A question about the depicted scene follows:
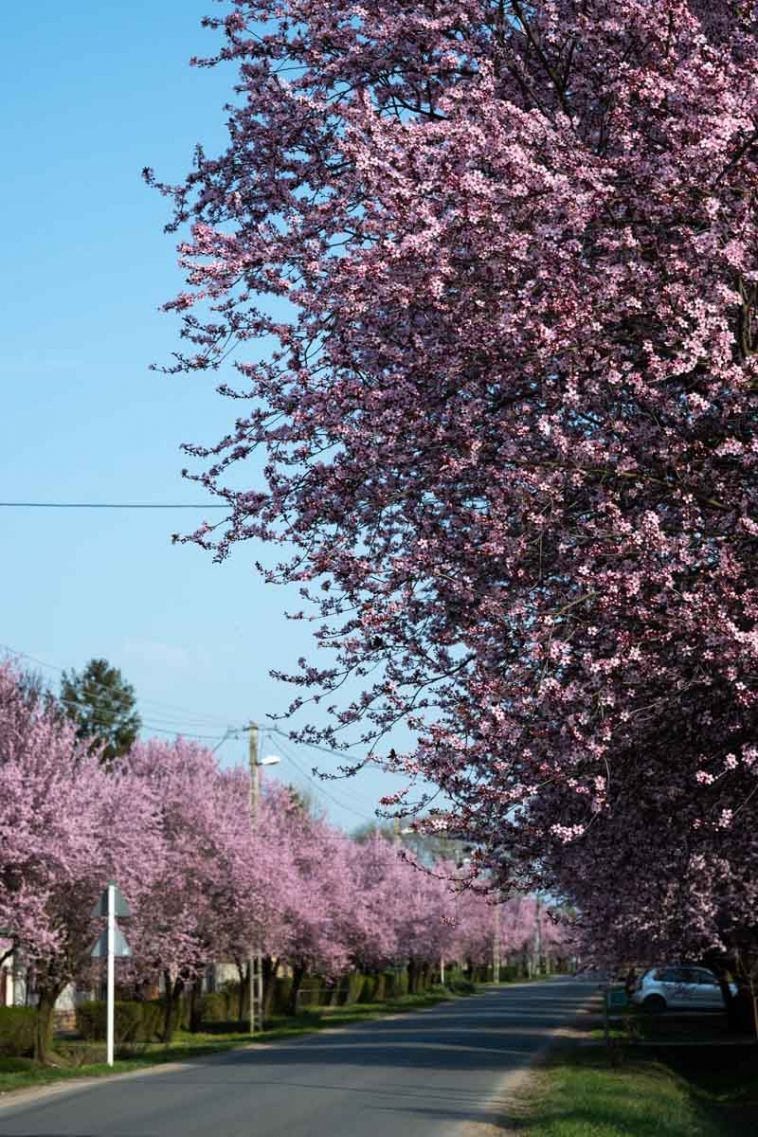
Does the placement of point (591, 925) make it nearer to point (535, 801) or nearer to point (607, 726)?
point (535, 801)

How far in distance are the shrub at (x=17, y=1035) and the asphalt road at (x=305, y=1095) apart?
3.39 metres

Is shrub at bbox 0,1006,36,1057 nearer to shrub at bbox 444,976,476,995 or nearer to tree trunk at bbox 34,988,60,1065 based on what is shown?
tree trunk at bbox 34,988,60,1065

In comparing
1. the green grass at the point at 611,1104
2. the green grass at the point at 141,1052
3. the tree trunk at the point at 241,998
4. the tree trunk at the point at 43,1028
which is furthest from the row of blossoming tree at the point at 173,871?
the green grass at the point at 611,1104

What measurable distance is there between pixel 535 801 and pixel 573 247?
21.3ft

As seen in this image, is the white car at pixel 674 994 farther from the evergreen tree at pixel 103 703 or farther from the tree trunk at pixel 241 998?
the evergreen tree at pixel 103 703

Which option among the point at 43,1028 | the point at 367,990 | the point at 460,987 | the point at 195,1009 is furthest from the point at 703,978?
the point at 460,987

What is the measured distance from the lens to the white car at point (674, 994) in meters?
57.8

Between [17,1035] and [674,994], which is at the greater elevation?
[17,1035]

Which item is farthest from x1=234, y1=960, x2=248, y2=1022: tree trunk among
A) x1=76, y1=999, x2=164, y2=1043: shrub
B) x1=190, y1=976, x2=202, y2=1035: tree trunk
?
x1=76, y1=999, x2=164, y2=1043: shrub

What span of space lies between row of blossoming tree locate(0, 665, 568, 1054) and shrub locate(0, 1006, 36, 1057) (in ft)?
2.53

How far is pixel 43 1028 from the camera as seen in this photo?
30.9 meters

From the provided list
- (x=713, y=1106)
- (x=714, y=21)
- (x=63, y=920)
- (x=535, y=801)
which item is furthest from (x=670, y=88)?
(x=63, y=920)

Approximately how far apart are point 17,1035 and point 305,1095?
39.9 ft

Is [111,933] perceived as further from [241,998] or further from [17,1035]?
[241,998]
